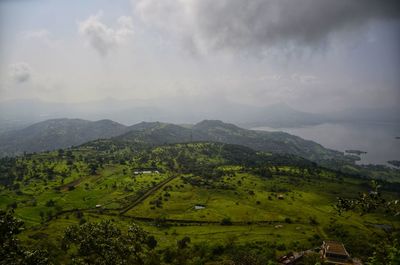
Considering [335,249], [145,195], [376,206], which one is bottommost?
[145,195]

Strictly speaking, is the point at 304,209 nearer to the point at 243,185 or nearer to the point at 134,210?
the point at 243,185

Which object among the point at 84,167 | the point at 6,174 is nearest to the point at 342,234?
the point at 84,167

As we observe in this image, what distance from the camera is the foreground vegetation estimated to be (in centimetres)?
5197

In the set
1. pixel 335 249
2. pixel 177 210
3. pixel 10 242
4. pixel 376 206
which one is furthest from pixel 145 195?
pixel 376 206

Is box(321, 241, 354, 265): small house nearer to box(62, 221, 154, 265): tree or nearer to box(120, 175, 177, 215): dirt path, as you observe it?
box(62, 221, 154, 265): tree

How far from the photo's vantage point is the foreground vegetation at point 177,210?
52.0 m

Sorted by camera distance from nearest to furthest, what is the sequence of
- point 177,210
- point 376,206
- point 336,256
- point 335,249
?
point 376,206
point 336,256
point 335,249
point 177,210

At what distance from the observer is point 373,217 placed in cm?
9700

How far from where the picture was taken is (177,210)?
320ft

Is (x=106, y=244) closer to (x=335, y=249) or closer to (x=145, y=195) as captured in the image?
(x=335, y=249)

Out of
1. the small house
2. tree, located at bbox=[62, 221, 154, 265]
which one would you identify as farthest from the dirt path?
tree, located at bbox=[62, 221, 154, 265]

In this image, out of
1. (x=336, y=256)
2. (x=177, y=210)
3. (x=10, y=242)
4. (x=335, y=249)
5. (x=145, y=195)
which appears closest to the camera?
(x=10, y=242)

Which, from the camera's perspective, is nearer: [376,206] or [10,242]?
[376,206]

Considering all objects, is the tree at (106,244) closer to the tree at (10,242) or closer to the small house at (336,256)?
the tree at (10,242)
